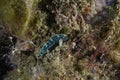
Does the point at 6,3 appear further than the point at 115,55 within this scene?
No

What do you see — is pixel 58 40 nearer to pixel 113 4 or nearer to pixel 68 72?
pixel 68 72

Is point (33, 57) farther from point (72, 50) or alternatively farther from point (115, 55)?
point (115, 55)

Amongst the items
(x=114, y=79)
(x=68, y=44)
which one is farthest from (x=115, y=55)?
(x=68, y=44)

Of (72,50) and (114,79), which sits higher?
(72,50)

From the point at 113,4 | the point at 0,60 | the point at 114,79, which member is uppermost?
the point at 113,4

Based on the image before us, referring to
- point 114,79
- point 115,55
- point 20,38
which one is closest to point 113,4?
point 115,55

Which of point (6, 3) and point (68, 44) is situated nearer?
point (6, 3)
